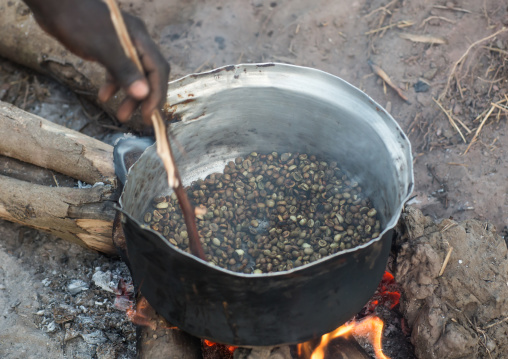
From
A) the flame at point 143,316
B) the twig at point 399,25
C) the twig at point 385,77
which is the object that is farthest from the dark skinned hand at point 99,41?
the twig at point 399,25

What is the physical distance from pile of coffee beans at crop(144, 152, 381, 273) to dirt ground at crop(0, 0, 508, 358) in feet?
1.87

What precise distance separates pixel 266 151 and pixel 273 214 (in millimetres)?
459

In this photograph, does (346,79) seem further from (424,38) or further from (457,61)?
(457,61)

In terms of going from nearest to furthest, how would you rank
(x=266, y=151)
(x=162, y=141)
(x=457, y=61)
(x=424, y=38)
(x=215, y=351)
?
(x=162, y=141) → (x=215, y=351) → (x=266, y=151) → (x=457, y=61) → (x=424, y=38)

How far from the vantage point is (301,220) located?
2.59 meters

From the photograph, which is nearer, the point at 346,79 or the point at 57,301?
the point at 57,301

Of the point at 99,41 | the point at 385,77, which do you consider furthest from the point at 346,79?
the point at 99,41

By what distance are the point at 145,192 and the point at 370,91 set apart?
1.76 meters

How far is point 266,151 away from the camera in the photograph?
297cm

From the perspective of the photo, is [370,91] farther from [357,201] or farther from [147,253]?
[147,253]

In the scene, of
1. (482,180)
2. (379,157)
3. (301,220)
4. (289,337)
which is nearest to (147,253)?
(289,337)

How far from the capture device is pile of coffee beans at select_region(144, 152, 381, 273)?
96.0 inches

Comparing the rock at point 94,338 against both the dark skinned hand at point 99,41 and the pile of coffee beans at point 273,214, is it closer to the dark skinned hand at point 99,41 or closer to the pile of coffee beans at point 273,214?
the pile of coffee beans at point 273,214

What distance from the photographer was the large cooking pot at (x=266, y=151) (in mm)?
1712
